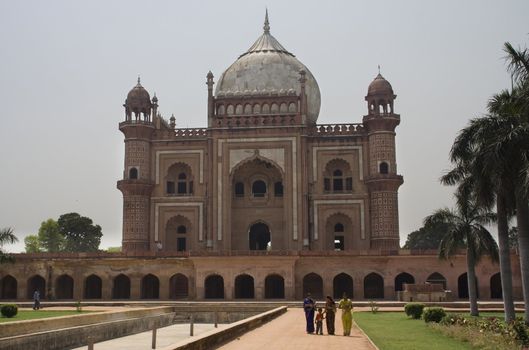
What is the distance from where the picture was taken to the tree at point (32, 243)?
218ft

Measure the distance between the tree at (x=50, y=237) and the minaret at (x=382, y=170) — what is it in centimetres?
3387

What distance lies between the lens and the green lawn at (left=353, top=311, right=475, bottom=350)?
13.6m

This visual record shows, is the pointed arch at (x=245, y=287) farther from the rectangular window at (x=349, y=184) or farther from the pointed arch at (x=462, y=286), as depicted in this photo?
the pointed arch at (x=462, y=286)

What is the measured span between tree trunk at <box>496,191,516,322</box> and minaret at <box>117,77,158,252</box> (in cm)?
2305

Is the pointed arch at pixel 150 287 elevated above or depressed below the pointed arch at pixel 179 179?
below

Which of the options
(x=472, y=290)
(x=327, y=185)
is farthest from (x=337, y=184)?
(x=472, y=290)

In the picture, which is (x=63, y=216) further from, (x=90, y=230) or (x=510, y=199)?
(x=510, y=199)

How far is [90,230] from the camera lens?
59000 millimetres

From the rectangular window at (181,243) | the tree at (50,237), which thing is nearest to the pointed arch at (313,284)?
the rectangular window at (181,243)

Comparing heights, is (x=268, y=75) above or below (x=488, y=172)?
above

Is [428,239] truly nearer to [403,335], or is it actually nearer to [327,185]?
[327,185]

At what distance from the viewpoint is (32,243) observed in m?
68.4

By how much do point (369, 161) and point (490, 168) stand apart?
21.8 meters

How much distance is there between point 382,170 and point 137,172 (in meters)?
13.7
